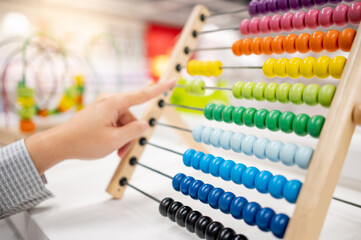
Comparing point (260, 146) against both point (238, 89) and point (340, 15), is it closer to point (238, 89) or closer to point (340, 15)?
point (238, 89)

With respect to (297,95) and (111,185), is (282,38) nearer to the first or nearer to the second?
(297,95)

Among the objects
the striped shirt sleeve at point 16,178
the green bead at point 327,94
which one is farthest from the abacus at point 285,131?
the striped shirt sleeve at point 16,178

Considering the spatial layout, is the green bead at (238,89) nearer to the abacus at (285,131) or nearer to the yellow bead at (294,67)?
the abacus at (285,131)

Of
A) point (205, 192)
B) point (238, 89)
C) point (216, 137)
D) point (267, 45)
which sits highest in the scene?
point (267, 45)

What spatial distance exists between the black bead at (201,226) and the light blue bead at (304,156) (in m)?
0.19

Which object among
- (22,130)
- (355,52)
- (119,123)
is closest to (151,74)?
(22,130)

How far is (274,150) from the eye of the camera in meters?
0.52

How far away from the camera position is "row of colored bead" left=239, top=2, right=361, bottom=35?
521 mm

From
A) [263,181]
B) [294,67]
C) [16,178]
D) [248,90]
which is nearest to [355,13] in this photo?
[294,67]

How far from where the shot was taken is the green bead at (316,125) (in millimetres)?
454

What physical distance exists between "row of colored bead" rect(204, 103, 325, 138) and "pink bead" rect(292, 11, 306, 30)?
21cm

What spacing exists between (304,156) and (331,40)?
229 mm

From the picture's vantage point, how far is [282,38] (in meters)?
0.62

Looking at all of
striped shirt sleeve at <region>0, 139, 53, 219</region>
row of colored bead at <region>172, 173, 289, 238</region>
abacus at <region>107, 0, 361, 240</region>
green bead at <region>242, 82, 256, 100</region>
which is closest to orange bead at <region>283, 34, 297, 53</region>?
abacus at <region>107, 0, 361, 240</region>
